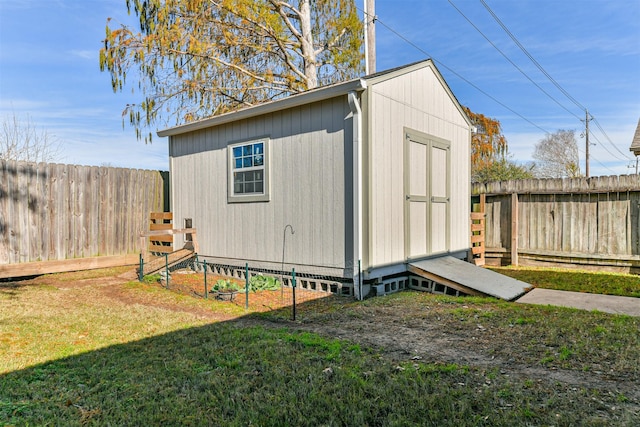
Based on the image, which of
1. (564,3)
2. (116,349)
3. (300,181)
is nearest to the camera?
(116,349)

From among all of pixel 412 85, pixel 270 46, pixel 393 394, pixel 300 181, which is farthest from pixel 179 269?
pixel 270 46

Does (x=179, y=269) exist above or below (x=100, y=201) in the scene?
below

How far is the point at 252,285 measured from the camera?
6.57m

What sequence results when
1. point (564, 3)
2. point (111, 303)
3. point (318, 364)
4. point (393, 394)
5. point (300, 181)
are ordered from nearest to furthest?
point (393, 394)
point (318, 364)
point (111, 303)
point (300, 181)
point (564, 3)

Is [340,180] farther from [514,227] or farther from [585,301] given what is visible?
[514,227]

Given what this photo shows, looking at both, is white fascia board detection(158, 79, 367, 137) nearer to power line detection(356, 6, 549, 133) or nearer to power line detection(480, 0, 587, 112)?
power line detection(356, 6, 549, 133)

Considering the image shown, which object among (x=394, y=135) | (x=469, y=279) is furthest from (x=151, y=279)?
(x=469, y=279)

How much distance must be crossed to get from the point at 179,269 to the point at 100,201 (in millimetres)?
2205

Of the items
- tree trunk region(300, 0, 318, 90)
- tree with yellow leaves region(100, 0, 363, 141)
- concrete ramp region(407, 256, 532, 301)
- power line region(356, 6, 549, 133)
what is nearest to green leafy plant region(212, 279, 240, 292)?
concrete ramp region(407, 256, 532, 301)

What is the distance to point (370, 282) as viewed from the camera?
594 centimetres

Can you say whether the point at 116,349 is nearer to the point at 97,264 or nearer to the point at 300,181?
the point at 300,181

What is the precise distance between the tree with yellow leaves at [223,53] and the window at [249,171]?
649 centimetres

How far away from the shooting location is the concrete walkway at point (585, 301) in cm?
498

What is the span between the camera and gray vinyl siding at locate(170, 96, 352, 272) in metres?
6.02
